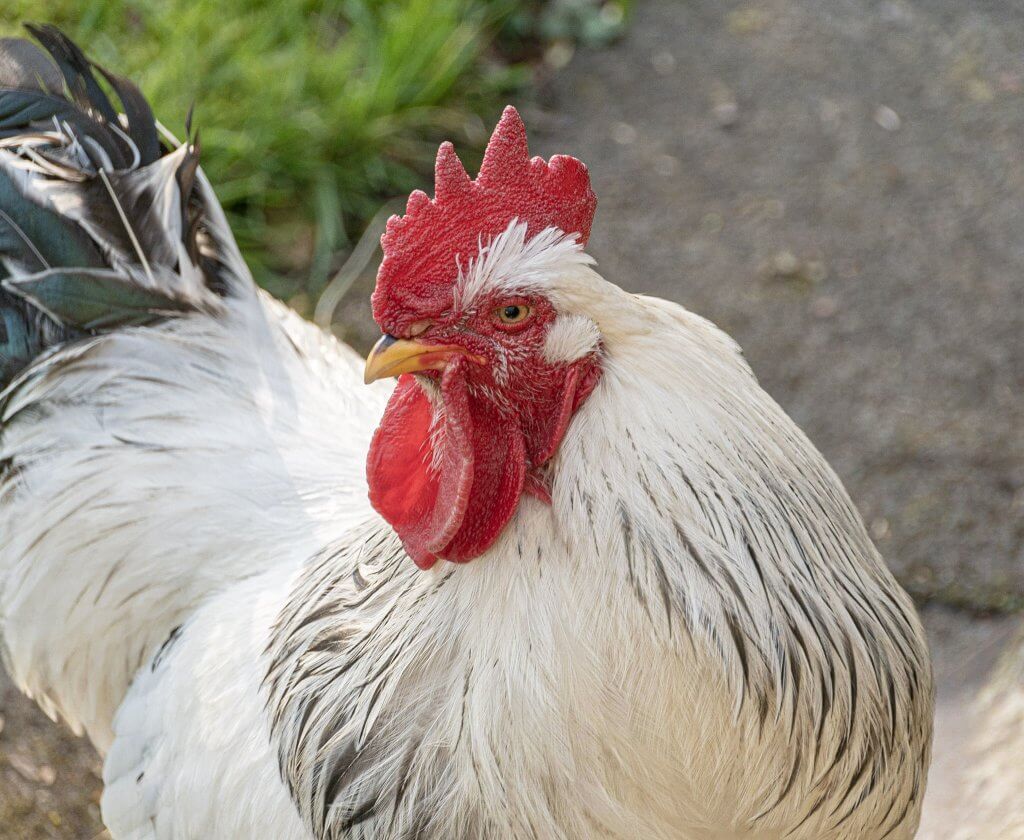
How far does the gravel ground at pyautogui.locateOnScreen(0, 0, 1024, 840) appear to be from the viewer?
343 centimetres

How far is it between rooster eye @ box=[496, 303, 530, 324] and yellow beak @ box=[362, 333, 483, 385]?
76 millimetres

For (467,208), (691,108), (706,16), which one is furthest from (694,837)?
(706,16)

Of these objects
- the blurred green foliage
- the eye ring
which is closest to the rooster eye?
the eye ring

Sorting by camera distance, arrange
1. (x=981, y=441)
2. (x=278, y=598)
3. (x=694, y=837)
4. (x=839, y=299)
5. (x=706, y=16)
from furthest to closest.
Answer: (x=706, y=16), (x=839, y=299), (x=981, y=441), (x=278, y=598), (x=694, y=837)

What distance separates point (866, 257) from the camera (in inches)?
183

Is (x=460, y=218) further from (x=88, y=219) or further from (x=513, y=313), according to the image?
(x=88, y=219)

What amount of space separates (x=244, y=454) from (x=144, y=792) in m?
0.78

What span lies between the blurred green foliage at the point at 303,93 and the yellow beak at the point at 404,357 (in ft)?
10.0

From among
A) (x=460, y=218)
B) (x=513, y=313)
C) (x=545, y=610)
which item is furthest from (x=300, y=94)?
(x=545, y=610)

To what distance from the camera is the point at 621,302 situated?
5.50ft

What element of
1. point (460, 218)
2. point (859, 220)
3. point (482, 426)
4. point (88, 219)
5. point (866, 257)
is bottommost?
point (88, 219)

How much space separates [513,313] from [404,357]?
0.18m

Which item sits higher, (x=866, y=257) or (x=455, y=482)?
(x=866, y=257)

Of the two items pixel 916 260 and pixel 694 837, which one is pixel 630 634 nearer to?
pixel 694 837
